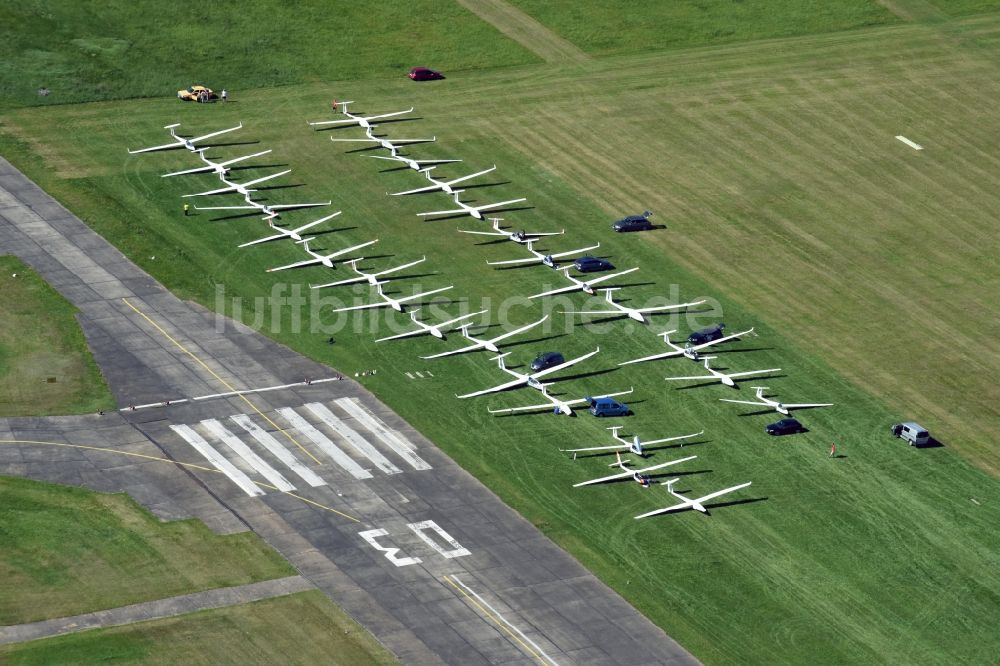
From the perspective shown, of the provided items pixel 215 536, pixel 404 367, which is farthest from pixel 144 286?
pixel 215 536

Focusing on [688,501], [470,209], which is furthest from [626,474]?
[470,209]

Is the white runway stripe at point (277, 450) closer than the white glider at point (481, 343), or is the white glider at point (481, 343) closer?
the white runway stripe at point (277, 450)

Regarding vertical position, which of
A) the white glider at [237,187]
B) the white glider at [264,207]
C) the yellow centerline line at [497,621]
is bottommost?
the yellow centerline line at [497,621]

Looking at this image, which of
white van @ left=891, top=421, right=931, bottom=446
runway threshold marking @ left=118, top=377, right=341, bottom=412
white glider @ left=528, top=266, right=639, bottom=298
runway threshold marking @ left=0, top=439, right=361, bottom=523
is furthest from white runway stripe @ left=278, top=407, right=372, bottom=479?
white van @ left=891, top=421, right=931, bottom=446

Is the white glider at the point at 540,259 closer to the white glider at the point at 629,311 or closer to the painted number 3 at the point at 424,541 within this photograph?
the white glider at the point at 629,311

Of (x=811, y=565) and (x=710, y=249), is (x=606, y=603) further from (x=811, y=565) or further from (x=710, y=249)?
(x=710, y=249)

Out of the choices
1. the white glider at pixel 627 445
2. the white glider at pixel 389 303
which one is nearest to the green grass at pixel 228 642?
the white glider at pixel 627 445
